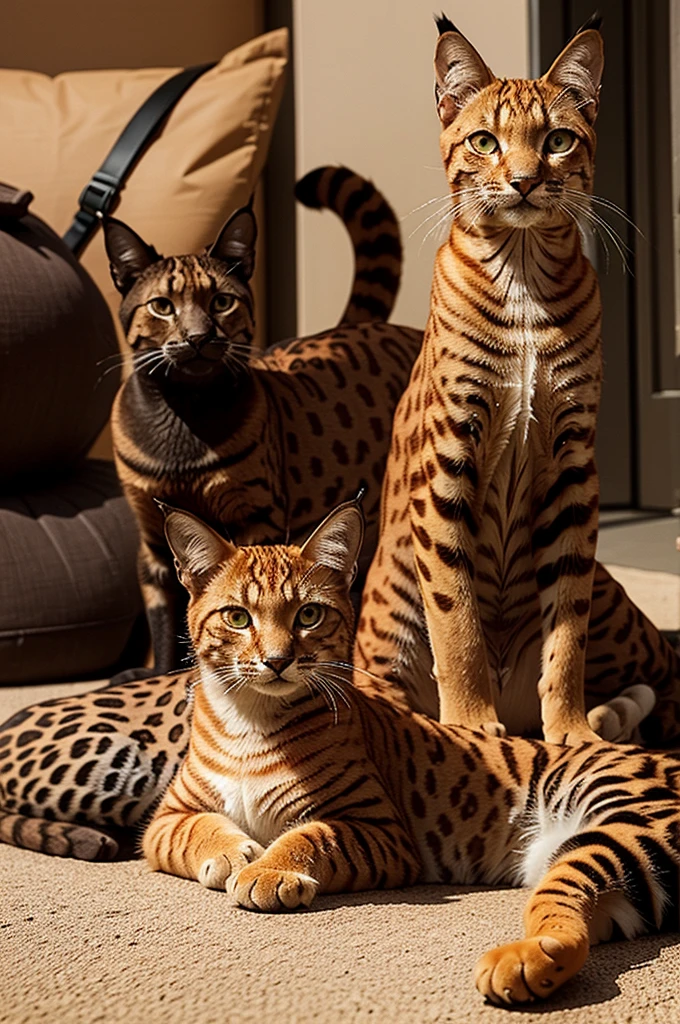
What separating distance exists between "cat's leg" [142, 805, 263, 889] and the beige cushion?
1.62 metres

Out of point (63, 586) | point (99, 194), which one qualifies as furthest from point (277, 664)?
point (99, 194)

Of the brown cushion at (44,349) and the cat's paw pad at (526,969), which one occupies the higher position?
the brown cushion at (44,349)

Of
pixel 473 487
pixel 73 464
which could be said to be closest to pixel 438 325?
pixel 473 487

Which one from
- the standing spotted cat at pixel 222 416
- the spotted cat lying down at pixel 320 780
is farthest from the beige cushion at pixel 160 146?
the spotted cat lying down at pixel 320 780

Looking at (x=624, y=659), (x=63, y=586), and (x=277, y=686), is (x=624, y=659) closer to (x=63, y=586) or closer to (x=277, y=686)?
(x=277, y=686)

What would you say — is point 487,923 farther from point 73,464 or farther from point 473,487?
point 73,464

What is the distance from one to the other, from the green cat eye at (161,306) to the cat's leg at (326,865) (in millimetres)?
701

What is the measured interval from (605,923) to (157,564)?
2.92 ft

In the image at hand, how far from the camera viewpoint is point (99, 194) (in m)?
2.73

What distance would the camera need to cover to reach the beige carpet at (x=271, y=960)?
3.37ft

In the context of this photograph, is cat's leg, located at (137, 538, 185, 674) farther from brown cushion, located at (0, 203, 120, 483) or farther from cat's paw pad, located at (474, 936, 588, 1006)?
cat's paw pad, located at (474, 936, 588, 1006)

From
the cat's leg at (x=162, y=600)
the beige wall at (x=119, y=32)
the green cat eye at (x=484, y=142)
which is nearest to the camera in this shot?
the green cat eye at (x=484, y=142)

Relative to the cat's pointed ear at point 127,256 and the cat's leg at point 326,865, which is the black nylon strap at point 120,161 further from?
the cat's leg at point 326,865

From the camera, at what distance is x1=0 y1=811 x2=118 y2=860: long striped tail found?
1462 millimetres
